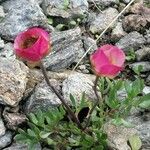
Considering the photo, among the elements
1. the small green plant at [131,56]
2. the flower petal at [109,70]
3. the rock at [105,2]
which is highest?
the flower petal at [109,70]

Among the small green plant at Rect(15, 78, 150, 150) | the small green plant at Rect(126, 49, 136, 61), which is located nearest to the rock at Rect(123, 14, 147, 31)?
the small green plant at Rect(126, 49, 136, 61)

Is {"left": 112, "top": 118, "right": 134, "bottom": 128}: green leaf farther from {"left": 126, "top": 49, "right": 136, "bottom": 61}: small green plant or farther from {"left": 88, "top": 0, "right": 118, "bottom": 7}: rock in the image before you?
{"left": 88, "top": 0, "right": 118, "bottom": 7}: rock

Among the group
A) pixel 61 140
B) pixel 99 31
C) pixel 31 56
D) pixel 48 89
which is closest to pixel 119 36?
pixel 99 31

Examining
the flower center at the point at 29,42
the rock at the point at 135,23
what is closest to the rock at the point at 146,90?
the rock at the point at 135,23


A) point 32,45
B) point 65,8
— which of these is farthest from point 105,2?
point 32,45

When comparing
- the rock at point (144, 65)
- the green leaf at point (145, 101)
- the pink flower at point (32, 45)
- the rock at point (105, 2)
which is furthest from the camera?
the rock at point (105, 2)

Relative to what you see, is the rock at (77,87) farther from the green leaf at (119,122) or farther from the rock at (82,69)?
the green leaf at (119,122)
